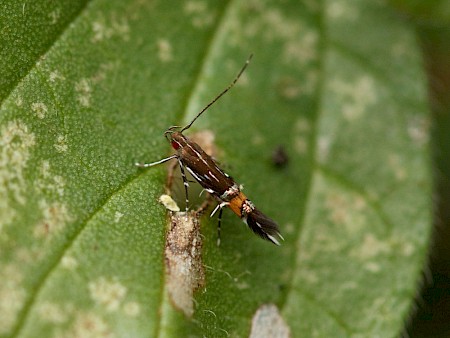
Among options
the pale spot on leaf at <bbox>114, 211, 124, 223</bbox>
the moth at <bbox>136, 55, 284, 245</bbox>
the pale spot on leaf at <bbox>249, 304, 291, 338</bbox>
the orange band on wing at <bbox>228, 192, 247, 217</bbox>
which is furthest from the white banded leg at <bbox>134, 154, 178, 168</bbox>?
the pale spot on leaf at <bbox>249, 304, 291, 338</bbox>

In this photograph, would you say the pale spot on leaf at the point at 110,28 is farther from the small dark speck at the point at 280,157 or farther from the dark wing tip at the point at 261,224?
the dark wing tip at the point at 261,224

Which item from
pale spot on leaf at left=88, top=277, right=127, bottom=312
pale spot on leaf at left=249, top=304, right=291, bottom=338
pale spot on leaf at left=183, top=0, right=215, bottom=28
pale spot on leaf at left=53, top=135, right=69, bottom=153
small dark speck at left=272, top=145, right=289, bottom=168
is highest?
pale spot on leaf at left=183, top=0, right=215, bottom=28

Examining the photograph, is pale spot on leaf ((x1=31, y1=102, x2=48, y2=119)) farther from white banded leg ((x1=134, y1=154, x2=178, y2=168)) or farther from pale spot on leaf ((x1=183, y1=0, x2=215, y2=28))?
pale spot on leaf ((x1=183, y1=0, x2=215, y2=28))

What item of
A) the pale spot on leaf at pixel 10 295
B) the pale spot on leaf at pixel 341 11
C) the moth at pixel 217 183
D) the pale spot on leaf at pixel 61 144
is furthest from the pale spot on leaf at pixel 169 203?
the pale spot on leaf at pixel 341 11

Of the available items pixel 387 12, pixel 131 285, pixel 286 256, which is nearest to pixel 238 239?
pixel 286 256

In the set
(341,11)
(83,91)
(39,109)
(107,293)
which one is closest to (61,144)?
(39,109)

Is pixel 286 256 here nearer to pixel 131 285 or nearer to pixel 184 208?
pixel 184 208

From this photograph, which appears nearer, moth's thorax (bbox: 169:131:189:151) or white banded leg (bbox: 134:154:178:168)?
white banded leg (bbox: 134:154:178:168)
